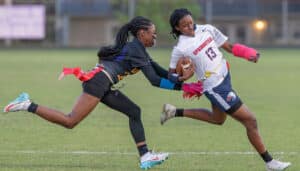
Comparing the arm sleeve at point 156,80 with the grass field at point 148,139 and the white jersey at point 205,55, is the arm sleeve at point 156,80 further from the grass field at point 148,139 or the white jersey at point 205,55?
the grass field at point 148,139

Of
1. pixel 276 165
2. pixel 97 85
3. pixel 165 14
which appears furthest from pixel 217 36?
pixel 165 14

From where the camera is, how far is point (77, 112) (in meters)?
10.5

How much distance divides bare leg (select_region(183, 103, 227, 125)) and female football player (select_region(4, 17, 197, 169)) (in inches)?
19.3

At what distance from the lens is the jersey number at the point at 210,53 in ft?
33.2

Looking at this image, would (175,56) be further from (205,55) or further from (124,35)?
(124,35)

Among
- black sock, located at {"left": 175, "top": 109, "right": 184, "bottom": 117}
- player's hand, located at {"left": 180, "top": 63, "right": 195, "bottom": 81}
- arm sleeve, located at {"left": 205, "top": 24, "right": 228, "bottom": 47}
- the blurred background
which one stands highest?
arm sleeve, located at {"left": 205, "top": 24, "right": 228, "bottom": 47}

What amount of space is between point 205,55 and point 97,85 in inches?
53.1

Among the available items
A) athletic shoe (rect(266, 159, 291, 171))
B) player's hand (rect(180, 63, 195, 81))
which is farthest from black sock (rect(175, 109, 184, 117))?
athletic shoe (rect(266, 159, 291, 171))

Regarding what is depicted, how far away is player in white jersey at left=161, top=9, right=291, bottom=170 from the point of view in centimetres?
1011

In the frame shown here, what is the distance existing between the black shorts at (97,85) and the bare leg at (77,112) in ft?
0.17

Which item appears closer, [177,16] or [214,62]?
[214,62]

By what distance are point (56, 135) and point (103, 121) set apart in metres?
2.75

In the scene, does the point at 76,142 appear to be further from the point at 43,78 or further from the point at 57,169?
the point at 43,78

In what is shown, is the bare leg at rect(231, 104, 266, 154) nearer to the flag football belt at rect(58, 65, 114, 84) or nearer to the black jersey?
the black jersey
